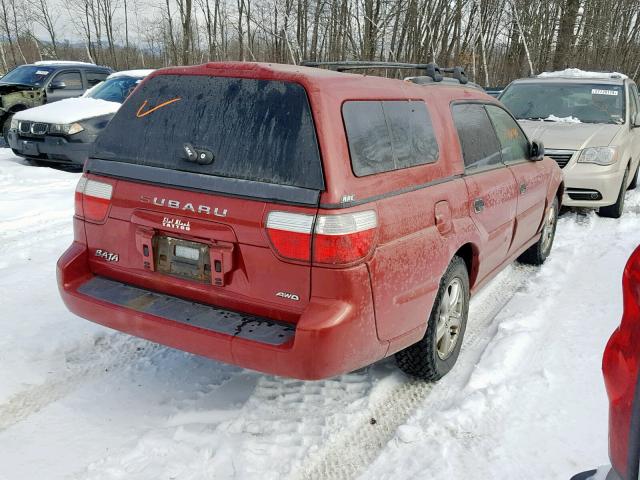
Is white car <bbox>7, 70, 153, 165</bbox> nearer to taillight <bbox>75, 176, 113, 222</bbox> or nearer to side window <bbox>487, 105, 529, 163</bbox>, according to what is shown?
taillight <bbox>75, 176, 113, 222</bbox>

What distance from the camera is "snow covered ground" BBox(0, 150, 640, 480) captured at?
8.36 ft

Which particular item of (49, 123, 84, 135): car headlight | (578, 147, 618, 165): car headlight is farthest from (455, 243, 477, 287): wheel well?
(49, 123, 84, 135): car headlight

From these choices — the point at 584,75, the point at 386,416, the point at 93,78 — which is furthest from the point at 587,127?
the point at 93,78

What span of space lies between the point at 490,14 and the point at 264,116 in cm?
3285

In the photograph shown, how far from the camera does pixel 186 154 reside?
105 inches

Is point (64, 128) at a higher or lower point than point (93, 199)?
lower

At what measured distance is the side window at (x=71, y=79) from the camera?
39.6 ft

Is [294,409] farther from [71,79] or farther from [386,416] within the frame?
[71,79]

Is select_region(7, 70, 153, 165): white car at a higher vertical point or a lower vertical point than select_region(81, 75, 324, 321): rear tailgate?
lower

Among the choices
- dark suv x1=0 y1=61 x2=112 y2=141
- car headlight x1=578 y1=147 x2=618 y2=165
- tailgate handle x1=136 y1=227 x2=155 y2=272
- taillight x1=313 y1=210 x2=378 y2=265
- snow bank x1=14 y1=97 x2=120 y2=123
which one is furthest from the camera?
dark suv x1=0 y1=61 x2=112 y2=141

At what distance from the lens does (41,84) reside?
11719 mm

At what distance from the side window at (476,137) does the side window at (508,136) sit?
0.43ft

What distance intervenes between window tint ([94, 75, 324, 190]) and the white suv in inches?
209

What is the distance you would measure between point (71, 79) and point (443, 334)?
38.6 ft
